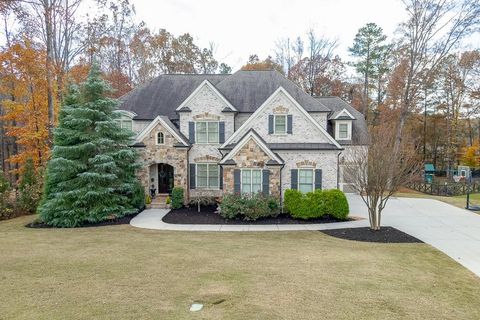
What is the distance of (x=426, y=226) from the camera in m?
14.7

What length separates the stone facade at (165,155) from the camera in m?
19.2

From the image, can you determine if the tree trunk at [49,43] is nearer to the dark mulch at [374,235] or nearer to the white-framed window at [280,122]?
the white-framed window at [280,122]

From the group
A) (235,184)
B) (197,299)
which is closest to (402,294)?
(197,299)

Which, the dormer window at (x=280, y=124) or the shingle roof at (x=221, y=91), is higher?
the shingle roof at (x=221, y=91)

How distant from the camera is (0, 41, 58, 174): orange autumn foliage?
21.7 m

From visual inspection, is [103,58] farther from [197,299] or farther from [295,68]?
[197,299]

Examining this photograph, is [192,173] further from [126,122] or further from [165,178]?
[126,122]

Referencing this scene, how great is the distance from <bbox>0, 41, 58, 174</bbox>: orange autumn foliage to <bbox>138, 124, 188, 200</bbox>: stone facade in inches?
356

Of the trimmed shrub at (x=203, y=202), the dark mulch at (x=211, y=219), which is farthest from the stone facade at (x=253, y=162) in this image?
the trimmed shrub at (x=203, y=202)

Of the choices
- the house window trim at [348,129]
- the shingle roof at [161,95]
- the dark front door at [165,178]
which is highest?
the shingle roof at [161,95]

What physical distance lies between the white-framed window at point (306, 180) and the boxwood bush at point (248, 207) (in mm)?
2377

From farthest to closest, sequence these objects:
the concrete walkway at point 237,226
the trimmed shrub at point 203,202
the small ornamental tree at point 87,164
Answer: the trimmed shrub at point 203,202 → the small ornamental tree at point 87,164 → the concrete walkway at point 237,226

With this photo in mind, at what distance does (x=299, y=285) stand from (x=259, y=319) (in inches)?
79.8

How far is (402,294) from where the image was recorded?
7133 mm
